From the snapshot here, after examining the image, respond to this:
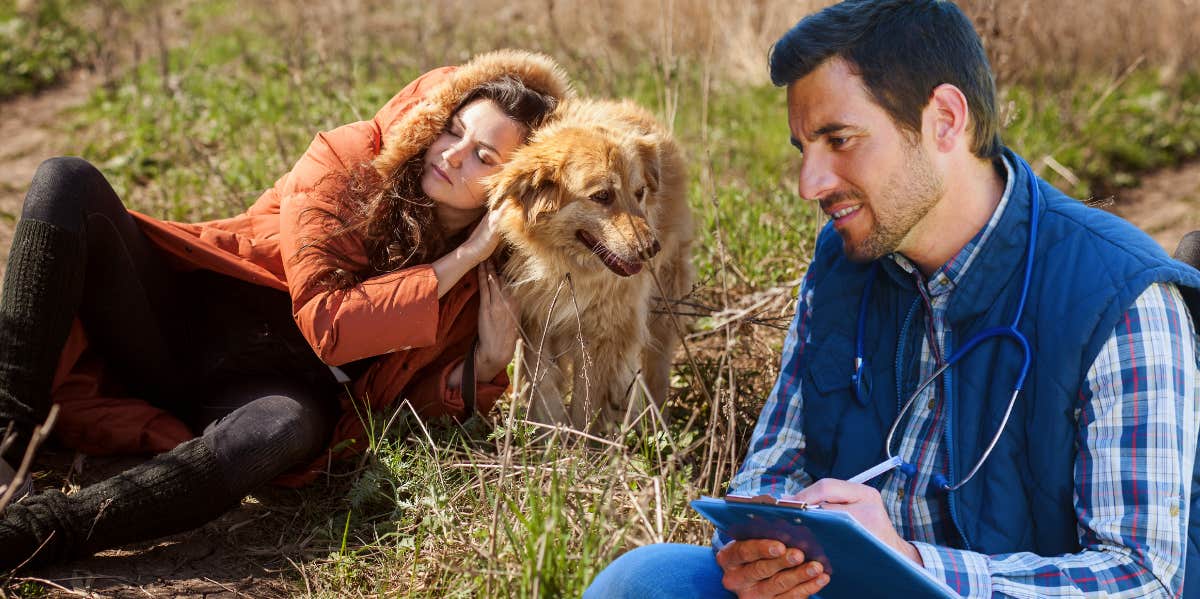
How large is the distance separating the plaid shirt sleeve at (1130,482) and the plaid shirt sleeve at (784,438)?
56 cm

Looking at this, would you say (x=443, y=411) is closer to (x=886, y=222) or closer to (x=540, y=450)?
(x=540, y=450)

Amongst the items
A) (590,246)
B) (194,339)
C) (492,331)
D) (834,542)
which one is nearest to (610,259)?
(590,246)

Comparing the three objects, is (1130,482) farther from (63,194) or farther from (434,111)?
(63,194)

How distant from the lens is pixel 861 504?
2072 millimetres

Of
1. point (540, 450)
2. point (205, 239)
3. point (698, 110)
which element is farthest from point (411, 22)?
point (540, 450)

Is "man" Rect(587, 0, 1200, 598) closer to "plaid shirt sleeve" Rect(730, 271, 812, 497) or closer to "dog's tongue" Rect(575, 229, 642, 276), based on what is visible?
"plaid shirt sleeve" Rect(730, 271, 812, 497)

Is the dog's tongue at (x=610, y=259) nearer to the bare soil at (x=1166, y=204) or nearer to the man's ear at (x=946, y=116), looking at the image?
the man's ear at (x=946, y=116)

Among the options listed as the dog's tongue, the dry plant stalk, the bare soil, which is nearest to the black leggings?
the dry plant stalk

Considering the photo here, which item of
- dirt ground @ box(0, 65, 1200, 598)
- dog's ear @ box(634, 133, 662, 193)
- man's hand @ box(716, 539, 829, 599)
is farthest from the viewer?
dog's ear @ box(634, 133, 662, 193)

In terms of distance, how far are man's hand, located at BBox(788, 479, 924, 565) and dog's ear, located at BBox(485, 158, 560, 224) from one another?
166 cm

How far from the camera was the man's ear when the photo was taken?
2215mm

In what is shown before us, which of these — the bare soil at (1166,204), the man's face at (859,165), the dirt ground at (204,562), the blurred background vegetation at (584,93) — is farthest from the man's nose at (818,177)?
the bare soil at (1166,204)

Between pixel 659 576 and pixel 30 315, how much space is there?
2.23 m

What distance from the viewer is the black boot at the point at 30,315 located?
10.4 feet
